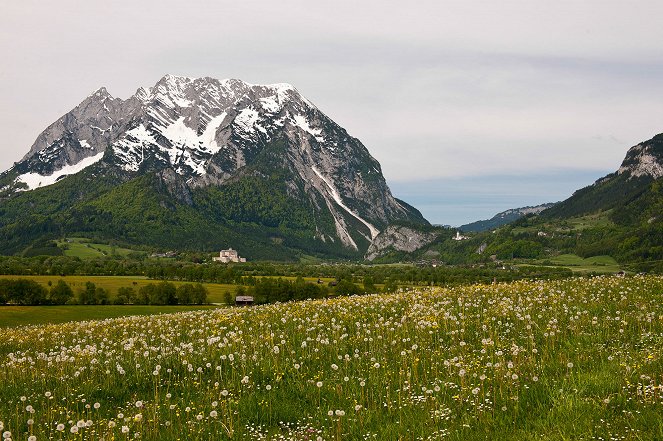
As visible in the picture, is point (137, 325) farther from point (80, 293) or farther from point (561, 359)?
point (80, 293)

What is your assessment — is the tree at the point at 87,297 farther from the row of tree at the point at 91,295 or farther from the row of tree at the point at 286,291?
the row of tree at the point at 286,291

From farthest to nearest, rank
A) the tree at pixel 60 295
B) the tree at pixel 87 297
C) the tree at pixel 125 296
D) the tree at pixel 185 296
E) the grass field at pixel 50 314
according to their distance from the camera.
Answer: the tree at pixel 185 296, the tree at pixel 125 296, the tree at pixel 87 297, the tree at pixel 60 295, the grass field at pixel 50 314

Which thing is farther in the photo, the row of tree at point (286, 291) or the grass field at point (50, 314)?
the row of tree at point (286, 291)

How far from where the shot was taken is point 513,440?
798cm

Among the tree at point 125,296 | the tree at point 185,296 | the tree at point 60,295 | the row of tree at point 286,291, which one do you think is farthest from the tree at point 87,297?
the row of tree at point 286,291

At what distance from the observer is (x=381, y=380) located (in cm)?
1142

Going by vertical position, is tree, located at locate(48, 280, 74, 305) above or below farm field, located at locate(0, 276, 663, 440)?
Result: below

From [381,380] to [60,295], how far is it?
13458 cm

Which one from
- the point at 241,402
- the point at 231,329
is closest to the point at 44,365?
the point at 231,329

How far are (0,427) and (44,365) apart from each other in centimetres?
694

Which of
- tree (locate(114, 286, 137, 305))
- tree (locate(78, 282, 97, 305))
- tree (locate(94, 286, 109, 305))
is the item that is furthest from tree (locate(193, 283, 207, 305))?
tree (locate(78, 282, 97, 305))

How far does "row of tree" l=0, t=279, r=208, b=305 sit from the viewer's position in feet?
397

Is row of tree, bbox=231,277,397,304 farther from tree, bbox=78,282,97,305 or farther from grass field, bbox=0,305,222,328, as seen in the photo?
tree, bbox=78,282,97,305

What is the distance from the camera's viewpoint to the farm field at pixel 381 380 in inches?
350
